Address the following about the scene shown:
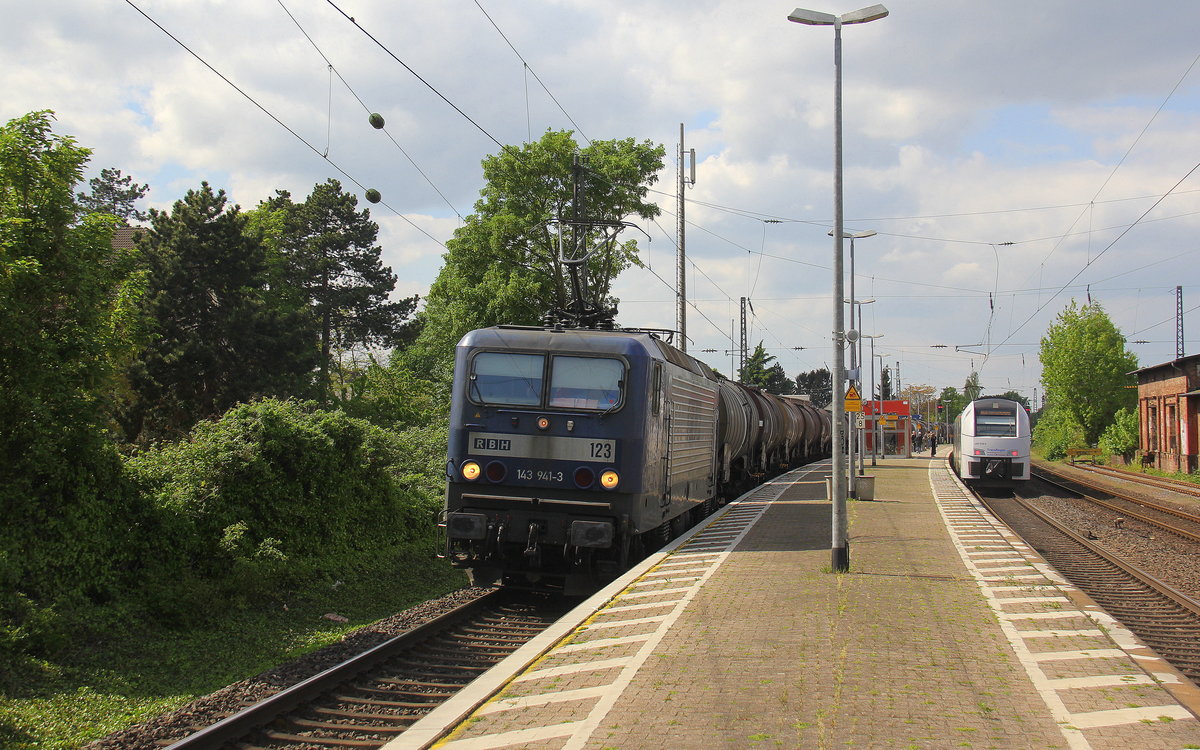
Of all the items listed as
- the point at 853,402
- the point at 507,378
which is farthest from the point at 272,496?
the point at 853,402

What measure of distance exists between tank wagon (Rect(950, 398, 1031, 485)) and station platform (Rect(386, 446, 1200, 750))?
662 inches

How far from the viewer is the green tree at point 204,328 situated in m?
23.0

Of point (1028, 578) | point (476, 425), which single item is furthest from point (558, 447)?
point (1028, 578)

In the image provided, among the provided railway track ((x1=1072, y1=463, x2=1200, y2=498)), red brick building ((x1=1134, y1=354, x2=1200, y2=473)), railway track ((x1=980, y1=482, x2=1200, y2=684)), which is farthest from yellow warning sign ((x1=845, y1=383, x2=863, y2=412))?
red brick building ((x1=1134, y1=354, x2=1200, y2=473))

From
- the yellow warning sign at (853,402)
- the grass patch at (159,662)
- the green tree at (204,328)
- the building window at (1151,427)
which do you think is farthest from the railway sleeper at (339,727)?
the building window at (1151,427)

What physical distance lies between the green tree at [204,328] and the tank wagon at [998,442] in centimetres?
1978

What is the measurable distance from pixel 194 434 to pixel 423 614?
16.2 ft

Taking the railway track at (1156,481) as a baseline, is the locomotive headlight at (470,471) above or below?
above

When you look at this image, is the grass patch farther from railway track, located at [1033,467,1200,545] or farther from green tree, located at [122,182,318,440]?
railway track, located at [1033,467,1200,545]

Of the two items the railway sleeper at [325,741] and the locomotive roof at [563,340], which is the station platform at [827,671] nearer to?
the railway sleeper at [325,741]

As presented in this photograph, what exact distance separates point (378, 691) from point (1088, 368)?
6370cm

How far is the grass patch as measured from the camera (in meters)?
7.26

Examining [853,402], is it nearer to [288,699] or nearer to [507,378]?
[507,378]

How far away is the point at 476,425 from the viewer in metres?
11.2
